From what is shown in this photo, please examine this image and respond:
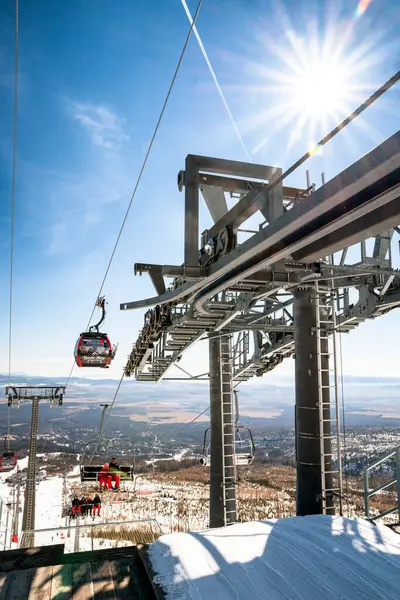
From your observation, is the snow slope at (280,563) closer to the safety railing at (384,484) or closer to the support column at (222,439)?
the safety railing at (384,484)

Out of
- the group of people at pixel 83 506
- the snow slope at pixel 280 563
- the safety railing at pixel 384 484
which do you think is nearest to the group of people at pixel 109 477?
the group of people at pixel 83 506

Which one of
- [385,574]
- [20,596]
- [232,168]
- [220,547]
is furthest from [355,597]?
[232,168]

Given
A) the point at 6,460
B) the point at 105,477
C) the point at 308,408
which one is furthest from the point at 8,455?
the point at 308,408

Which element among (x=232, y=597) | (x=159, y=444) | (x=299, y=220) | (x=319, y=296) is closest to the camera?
(x=299, y=220)

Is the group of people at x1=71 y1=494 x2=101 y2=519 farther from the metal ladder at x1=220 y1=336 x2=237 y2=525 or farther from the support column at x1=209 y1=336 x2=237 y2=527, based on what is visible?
the metal ladder at x1=220 y1=336 x2=237 y2=525

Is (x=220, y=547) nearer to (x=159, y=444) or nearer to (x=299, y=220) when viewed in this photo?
(x=299, y=220)

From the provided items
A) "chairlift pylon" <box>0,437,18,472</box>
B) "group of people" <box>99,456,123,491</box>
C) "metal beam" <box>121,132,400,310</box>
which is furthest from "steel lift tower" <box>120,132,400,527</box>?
"chairlift pylon" <box>0,437,18,472</box>
